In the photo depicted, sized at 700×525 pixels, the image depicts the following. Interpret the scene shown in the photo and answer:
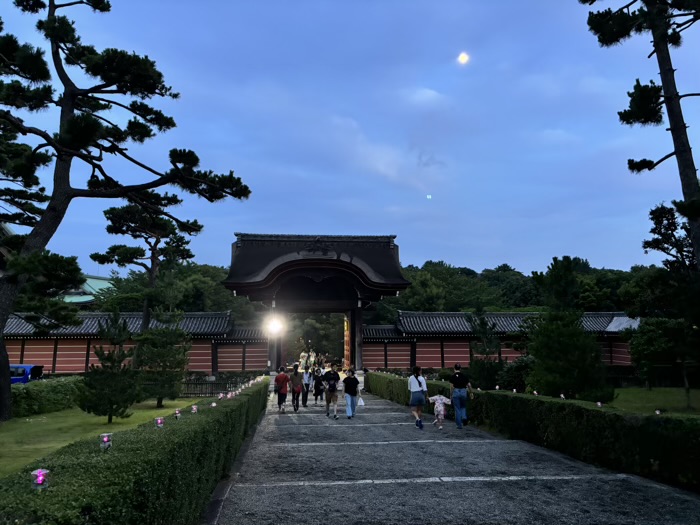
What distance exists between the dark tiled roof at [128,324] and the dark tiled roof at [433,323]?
12483 millimetres

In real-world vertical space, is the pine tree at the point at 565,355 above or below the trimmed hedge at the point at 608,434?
above

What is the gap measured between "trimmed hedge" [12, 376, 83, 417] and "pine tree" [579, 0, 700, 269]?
18.1m

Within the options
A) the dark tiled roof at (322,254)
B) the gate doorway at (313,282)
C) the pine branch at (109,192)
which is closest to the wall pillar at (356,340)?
the gate doorway at (313,282)

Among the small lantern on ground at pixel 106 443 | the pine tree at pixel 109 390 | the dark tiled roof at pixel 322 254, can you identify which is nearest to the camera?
the small lantern on ground at pixel 106 443

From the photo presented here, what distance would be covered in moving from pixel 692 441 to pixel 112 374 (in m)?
14.4

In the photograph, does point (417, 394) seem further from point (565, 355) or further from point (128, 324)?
point (128, 324)

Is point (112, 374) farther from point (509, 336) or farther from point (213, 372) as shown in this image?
point (509, 336)

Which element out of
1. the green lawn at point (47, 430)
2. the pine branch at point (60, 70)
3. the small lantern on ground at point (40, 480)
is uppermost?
the pine branch at point (60, 70)

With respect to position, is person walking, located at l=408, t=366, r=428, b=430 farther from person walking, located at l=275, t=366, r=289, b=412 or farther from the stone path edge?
person walking, located at l=275, t=366, r=289, b=412

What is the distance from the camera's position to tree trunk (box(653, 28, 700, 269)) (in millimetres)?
10172

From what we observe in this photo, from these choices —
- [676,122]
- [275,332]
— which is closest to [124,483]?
[676,122]

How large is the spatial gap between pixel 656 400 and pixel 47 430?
23.7 metres

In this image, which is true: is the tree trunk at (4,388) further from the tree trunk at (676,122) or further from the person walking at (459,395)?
the tree trunk at (676,122)

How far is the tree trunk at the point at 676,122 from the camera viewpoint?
1017cm
